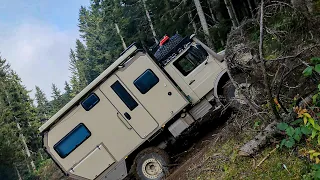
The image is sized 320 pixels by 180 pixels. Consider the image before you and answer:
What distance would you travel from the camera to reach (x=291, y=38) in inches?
237

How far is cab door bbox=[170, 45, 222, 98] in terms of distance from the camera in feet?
32.5

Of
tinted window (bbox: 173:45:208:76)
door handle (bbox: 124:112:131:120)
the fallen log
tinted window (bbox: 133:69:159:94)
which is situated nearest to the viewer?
the fallen log

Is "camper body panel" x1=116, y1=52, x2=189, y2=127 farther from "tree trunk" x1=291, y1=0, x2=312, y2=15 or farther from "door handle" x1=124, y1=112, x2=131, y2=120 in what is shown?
"tree trunk" x1=291, y1=0, x2=312, y2=15

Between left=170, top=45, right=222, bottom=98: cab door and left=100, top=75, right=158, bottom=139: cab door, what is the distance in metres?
1.55

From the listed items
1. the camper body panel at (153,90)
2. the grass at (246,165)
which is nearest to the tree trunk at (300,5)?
the grass at (246,165)

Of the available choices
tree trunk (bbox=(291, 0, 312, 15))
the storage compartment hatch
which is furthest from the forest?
the storage compartment hatch

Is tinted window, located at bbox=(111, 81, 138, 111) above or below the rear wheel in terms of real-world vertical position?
above

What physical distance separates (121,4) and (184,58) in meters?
28.5

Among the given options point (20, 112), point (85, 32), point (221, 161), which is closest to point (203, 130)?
point (221, 161)

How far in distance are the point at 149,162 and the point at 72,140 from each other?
217 cm

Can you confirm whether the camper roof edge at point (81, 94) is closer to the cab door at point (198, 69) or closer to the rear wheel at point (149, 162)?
the cab door at point (198, 69)

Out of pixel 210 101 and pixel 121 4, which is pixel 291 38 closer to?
pixel 210 101

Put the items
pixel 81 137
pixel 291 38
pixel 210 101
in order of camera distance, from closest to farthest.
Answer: pixel 291 38
pixel 81 137
pixel 210 101

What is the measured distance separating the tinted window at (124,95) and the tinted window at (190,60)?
1.67 m
